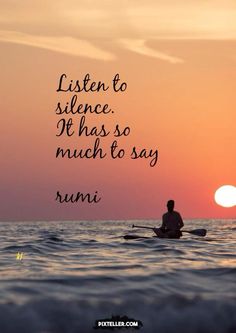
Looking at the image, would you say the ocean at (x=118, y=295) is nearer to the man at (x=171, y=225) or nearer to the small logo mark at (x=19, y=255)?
the small logo mark at (x=19, y=255)

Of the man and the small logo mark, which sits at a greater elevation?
the man

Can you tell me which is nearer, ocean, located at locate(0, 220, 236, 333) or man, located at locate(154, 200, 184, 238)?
ocean, located at locate(0, 220, 236, 333)

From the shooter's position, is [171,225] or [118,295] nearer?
[118,295]

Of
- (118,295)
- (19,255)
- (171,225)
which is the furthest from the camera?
(171,225)

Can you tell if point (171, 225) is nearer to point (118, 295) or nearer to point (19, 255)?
point (19, 255)

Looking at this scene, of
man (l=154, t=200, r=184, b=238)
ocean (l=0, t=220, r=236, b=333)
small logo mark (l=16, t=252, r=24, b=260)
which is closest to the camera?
ocean (l=0, t=220, r=236, b=333)

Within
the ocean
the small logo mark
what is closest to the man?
the small logo mark

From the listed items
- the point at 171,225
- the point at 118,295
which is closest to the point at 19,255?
the point at 118,295

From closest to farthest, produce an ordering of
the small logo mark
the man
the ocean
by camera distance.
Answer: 1. the ocean
2. the small logo mark
3. the man

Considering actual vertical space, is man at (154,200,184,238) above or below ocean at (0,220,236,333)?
above

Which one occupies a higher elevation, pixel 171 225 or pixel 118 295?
pixel 171 225

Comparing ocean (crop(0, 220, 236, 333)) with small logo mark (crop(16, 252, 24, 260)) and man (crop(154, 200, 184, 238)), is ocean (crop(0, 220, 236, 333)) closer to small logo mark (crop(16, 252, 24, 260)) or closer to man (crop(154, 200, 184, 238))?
small logo mark (crop(16, 252, 24, 260))

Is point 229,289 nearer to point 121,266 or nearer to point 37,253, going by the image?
point 121,266

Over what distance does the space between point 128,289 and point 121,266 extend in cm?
313
